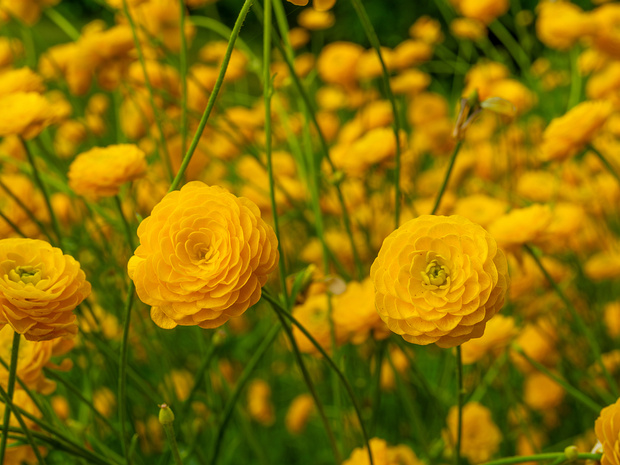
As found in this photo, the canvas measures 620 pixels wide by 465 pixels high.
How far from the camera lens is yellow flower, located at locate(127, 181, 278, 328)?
0.39 metres

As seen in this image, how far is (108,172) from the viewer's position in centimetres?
66

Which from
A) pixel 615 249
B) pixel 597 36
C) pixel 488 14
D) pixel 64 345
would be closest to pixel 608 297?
pixel 615 249

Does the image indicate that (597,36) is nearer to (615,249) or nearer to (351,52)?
(615,249)

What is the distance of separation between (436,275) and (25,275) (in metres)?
0.27

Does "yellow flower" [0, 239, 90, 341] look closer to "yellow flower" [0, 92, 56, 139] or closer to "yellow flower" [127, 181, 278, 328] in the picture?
"yellow flower" [127, 181, 278, 328]

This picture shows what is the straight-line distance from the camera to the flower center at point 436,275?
425 millimetres

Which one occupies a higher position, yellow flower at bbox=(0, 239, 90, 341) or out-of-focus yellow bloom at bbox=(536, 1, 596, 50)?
yellow flower at bbox=(0, 239, 90, 341)

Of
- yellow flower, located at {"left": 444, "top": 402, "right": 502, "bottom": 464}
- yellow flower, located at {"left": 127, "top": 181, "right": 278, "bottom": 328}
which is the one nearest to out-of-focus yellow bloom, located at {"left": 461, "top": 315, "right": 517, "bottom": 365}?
yellow flower, located at {"left": 444, "top": 402, "right": 502, "bottom": 464}

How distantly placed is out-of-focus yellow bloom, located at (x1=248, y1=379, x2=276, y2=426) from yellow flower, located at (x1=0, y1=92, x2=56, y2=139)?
589mm

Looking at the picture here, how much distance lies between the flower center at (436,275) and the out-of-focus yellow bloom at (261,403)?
2.38 ft

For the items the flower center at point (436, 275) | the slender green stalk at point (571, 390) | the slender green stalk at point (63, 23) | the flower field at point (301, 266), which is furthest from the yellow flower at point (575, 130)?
the slender green stalk at point (63, 23)

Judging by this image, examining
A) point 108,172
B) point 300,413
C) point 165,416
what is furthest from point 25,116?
point 300,413

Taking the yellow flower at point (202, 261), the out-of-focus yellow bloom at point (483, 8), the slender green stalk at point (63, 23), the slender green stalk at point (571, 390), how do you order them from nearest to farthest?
the yellow flower at point (202, 261) < the slender green stalk at point (571, 390) < the slender green stalk at point (63, 23) < the out-of-focus yellow bloom at point (483, 8)

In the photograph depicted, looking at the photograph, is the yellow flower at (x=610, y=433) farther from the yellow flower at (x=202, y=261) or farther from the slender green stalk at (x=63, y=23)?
the slender green stalk at (x=63, y=23)
